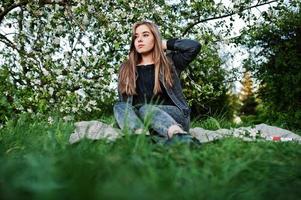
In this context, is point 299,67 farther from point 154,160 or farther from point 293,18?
point 154,160

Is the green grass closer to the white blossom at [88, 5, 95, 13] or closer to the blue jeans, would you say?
the blue jeans

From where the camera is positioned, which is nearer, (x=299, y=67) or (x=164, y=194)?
(x=164, y=194)

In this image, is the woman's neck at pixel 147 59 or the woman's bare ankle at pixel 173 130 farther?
the woman's neck at pixel 147 59

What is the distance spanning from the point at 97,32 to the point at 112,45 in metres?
0.29

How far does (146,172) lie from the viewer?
73.1 inches

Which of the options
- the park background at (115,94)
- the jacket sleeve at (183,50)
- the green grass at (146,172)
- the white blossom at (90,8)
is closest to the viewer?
the green grass at (146,172)

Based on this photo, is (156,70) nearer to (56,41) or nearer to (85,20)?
(85,20)

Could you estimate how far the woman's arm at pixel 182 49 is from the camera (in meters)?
4.76

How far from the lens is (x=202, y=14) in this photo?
8.12m

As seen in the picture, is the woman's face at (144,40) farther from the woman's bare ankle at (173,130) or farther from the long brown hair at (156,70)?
the woman's bare ankle at (173,130)

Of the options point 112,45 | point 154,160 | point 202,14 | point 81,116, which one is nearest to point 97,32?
point 112,45

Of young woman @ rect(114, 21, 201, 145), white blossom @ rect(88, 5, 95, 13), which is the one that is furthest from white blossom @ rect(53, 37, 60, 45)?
young woman @ rect(114, 21, 201, 145)

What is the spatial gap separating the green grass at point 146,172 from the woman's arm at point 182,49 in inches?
83.5

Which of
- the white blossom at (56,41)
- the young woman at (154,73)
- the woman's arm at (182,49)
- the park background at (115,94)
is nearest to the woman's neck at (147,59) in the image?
the young woman at (154,73)
